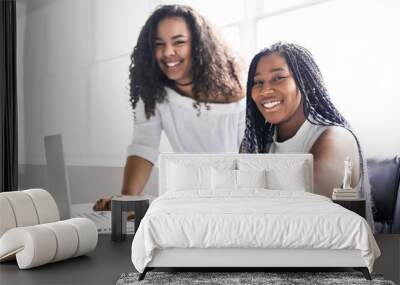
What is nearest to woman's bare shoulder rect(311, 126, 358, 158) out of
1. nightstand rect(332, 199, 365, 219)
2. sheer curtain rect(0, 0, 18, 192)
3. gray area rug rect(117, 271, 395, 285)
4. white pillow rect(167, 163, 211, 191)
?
nightstand rect(332, 199, 365, 219)

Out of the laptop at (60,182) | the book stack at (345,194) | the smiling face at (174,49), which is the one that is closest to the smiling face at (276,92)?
the smiling face at (174,49)

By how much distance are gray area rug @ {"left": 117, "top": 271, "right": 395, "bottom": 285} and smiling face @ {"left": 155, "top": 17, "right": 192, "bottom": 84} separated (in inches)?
112

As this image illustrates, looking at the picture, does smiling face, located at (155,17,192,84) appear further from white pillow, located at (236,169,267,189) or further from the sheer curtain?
the sheer curtain

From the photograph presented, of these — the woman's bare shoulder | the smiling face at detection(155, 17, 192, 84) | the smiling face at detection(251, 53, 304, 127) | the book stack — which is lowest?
the book stack

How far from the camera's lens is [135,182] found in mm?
7340

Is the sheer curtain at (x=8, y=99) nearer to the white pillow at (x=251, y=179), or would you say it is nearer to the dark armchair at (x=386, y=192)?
the white pillow at (x=251, y=179)

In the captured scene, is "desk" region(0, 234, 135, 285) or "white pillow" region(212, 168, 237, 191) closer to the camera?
"desk" region(0, 234, 135, 285)

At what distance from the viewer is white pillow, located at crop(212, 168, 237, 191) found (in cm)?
638

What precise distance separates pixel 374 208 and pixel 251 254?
9.25 feet

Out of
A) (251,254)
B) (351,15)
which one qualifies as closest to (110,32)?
(351,15)

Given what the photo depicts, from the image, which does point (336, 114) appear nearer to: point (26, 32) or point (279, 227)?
point (279, 227)

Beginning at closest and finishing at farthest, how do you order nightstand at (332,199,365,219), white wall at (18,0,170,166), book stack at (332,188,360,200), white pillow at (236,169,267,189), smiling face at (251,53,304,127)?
white pillow at (236,169,267,189)
nightstand at (332,199,365,219)
book stack at (332,188,360,200)
smiling face at (251,53,304,127)
white wall at (18,0,170,166)

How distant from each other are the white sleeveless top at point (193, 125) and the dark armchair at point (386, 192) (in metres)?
1.56

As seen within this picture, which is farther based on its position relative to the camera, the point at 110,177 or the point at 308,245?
the point at 110,177
